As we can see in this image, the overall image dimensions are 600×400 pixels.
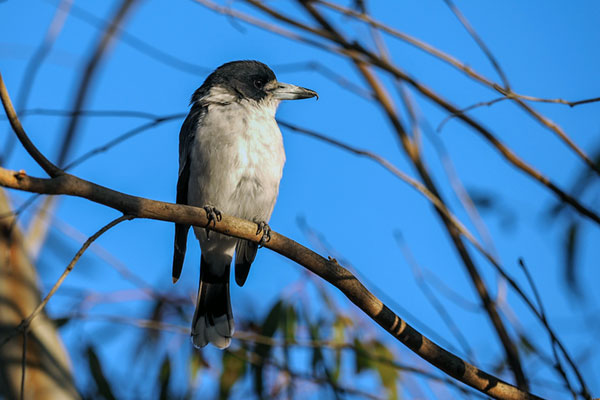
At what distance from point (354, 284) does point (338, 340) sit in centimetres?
207

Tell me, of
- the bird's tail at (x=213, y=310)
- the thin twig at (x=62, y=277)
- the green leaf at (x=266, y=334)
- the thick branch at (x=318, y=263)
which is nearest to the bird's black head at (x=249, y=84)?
the bird's tail at (x=213, y=310)

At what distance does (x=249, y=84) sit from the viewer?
4.17m

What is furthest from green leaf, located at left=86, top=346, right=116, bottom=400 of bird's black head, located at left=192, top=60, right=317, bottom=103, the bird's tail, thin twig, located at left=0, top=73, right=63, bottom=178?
thin twig, located at left=0, top=73, right=63, bottom=178

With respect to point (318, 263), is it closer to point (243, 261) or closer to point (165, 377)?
point (243, 261)

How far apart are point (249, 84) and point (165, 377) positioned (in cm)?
188

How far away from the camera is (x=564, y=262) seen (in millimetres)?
3664

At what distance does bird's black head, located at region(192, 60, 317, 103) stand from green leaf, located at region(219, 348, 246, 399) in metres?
1.57

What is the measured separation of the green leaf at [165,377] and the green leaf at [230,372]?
336 mm

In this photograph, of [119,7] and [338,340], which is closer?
[338,340]

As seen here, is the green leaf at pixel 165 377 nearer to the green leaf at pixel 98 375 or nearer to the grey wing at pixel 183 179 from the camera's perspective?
the green leaf at pixel 98 375

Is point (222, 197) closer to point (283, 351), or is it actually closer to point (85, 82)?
point (283, 351)

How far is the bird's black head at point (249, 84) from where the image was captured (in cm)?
408

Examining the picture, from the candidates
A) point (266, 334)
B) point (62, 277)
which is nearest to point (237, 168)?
point (266, 334)

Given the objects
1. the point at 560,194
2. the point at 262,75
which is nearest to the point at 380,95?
the point at 262,75
